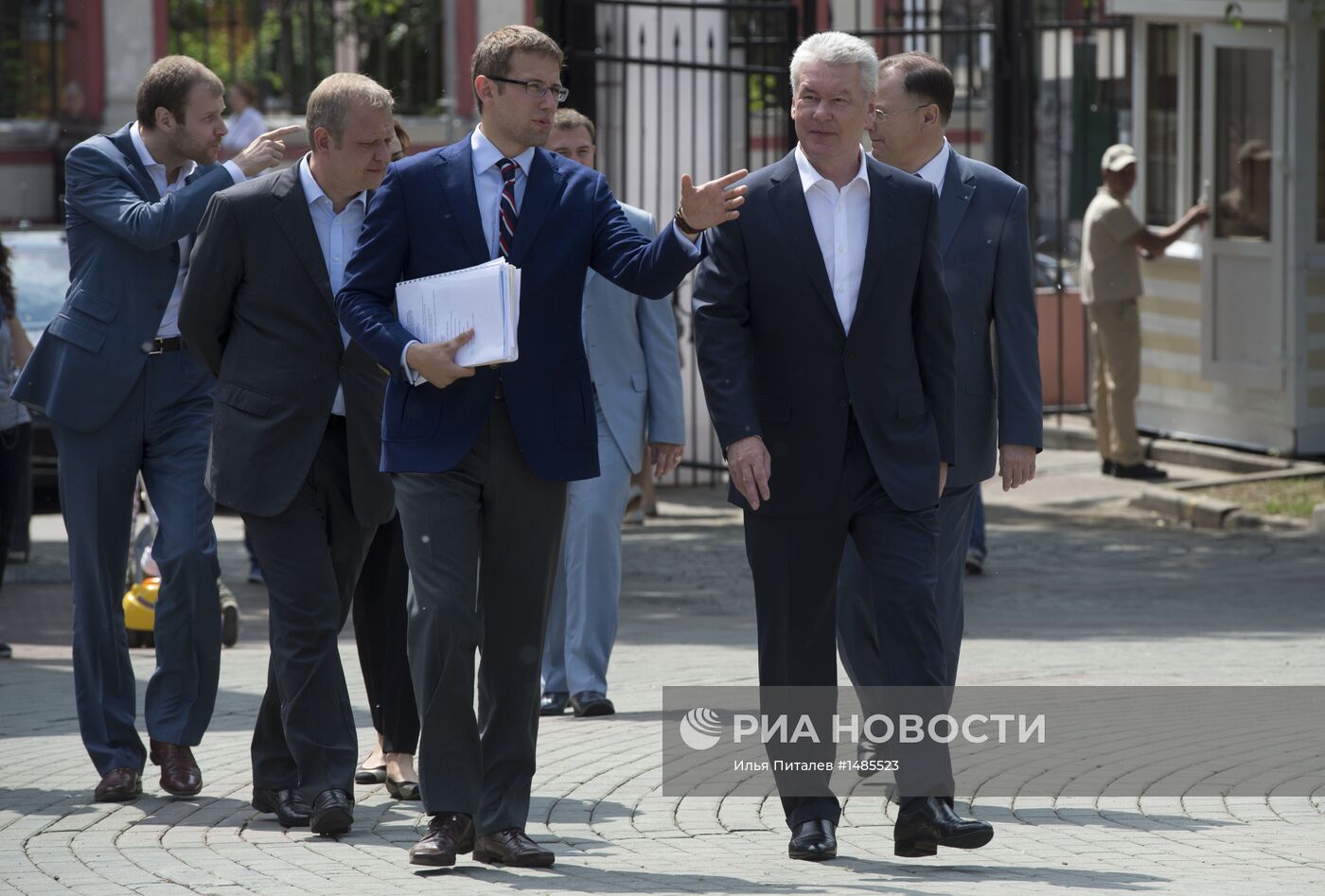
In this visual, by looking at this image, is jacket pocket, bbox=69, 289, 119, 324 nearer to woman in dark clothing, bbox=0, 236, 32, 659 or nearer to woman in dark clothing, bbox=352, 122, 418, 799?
woman in dark clothing, bbox=352, 122, 418, 799

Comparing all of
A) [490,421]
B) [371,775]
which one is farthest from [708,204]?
[371,775]

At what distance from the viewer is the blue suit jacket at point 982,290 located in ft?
19.5

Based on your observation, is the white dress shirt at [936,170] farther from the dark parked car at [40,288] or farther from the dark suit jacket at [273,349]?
the dark parked car at [40,288]

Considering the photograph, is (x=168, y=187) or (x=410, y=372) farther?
(x=168, y=187)

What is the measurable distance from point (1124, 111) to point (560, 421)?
1445cm

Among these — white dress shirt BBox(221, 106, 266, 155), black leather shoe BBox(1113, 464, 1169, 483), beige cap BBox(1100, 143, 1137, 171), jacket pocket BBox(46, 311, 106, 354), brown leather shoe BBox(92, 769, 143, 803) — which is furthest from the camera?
white dress shirt BBox(221, 106, 266, 155)

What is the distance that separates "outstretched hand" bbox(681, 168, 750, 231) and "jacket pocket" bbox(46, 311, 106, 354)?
6.60ft

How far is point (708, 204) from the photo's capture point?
4.96 m

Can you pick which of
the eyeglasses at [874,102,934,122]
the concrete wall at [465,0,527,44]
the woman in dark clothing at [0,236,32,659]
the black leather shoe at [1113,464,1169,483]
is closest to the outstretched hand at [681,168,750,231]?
the eyeglasses at [874,102,934,122]

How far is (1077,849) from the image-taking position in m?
5.32

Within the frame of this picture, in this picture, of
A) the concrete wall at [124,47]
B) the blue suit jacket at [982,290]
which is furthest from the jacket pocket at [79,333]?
the concrete wall at [124,47]

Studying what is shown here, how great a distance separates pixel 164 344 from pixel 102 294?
0.22 meters

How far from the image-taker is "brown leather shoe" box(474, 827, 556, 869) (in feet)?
16.9

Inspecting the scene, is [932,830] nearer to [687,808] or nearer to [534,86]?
[687,808]
